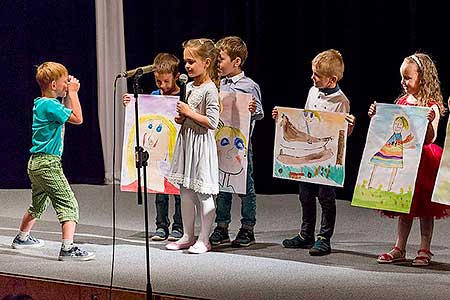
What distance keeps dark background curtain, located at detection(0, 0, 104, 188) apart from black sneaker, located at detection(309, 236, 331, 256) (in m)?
2.80

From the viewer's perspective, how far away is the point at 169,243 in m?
4.87

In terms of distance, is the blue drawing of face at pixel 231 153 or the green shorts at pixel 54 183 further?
the blue drawing of face at pixel 231 153

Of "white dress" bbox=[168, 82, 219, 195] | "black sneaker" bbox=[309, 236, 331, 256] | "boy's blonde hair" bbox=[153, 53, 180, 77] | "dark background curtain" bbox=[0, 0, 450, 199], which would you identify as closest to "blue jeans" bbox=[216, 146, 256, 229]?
"white dress" bbox=[168, 82, 219, 195]

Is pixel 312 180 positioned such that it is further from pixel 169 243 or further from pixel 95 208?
pixel 95 208

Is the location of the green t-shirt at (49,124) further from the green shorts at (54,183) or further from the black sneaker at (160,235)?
the black sneaker at (160,235)

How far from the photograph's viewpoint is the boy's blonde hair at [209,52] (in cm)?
452

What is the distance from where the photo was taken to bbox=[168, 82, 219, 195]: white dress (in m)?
4.54

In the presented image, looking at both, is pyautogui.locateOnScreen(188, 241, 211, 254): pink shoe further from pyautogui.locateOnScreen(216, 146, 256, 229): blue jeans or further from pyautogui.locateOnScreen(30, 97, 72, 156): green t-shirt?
pyautogui.locateOnScreen(30, 97, 72, 156): green t-shirt

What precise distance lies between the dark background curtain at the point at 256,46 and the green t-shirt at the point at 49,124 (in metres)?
2.18

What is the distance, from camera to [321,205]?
4.62m

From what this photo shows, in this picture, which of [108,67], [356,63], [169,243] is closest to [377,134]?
[169,243]

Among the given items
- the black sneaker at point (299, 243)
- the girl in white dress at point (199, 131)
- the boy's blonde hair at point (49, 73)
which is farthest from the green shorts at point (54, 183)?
the black sneaker at point (299, 243)

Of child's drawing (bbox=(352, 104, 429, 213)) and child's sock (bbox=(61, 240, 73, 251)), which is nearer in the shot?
child's drawing (bbox=(352, 104, 429, 213))

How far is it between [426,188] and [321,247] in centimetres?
61
